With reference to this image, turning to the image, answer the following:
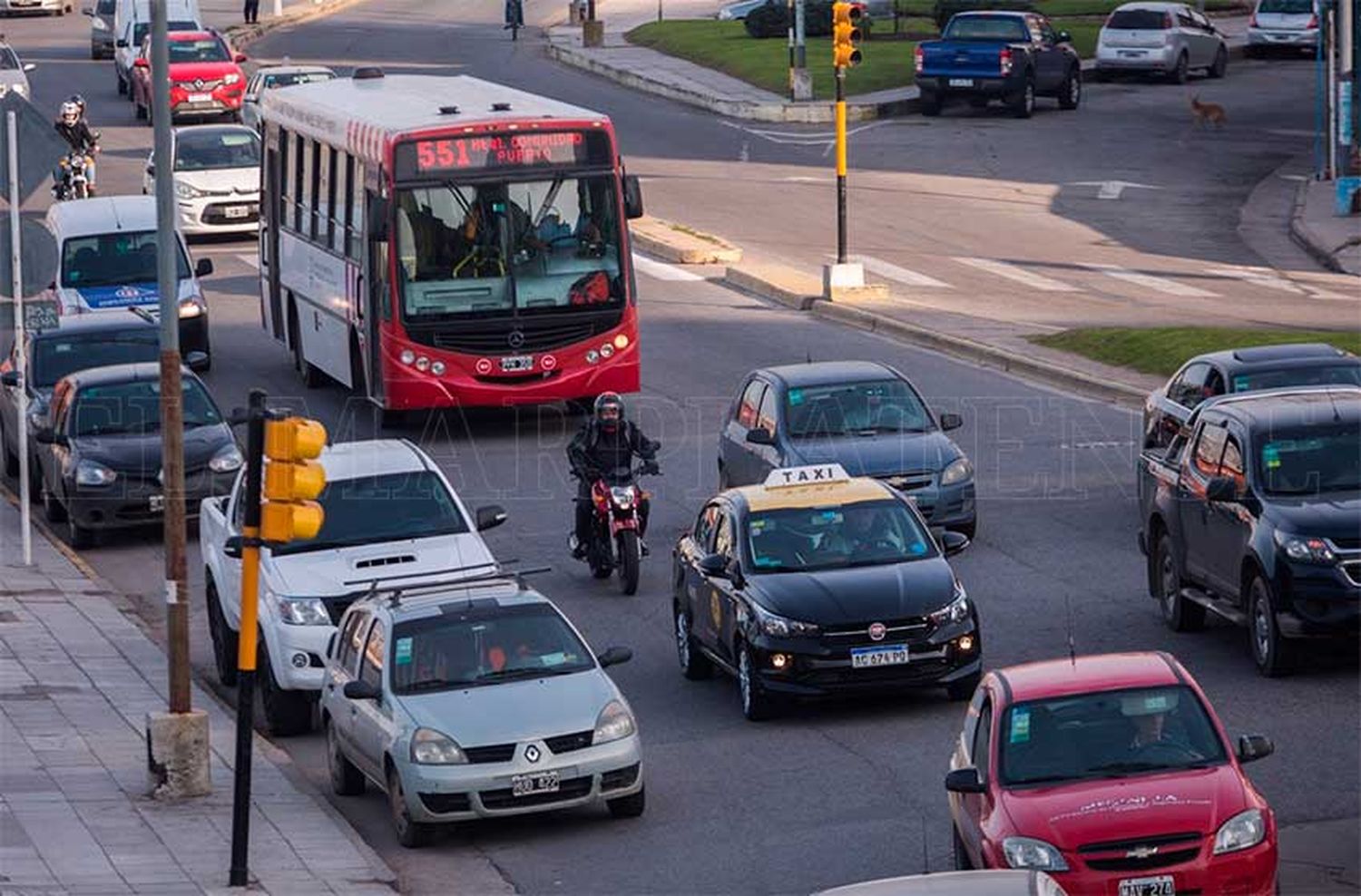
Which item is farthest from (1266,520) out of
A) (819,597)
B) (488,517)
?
(488,517)

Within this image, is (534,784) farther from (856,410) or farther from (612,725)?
(856,410)

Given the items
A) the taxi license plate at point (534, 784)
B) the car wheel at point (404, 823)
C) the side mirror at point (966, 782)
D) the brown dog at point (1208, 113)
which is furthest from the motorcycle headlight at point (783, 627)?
the brown dog at point (1208, 113)

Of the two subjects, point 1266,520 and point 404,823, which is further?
point 1266,520

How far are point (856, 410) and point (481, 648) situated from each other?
26.7 feet

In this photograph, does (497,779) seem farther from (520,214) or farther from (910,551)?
(520,214)

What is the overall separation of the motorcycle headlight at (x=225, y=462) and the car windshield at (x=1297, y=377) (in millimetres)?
9659

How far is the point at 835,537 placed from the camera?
19578mm

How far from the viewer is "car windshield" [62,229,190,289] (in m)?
35.2

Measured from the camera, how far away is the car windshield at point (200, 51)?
192 feet

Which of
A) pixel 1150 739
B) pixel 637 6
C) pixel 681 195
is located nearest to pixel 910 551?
pixel 1150 739

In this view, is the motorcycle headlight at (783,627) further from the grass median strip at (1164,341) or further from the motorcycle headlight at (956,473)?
the grass median strip at (1164,341)

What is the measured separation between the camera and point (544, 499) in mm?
27453

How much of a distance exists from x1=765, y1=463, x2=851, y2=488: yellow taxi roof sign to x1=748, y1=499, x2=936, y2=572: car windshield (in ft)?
2.04

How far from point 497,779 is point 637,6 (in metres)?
69.7
